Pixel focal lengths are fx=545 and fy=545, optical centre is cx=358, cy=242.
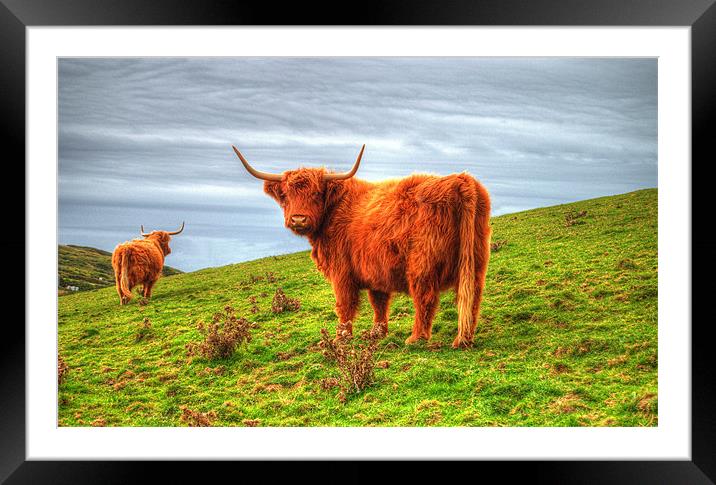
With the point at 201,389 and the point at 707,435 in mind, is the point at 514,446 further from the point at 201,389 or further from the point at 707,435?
the point at 201,389

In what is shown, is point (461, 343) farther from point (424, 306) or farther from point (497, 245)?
point (497, 245)

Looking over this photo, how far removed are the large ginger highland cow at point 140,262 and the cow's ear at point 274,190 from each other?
2503mm

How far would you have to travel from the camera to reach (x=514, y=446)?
4777 millimetres

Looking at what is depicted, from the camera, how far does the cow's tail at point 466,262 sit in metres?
5.31

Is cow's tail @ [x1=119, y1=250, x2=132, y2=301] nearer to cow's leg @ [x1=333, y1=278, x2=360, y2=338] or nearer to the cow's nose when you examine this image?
the cow's nose

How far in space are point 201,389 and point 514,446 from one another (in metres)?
3.10

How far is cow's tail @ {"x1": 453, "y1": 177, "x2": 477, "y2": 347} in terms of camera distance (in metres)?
5.31

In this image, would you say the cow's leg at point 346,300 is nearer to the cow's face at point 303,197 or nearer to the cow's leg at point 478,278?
the cow's face at point 303,197

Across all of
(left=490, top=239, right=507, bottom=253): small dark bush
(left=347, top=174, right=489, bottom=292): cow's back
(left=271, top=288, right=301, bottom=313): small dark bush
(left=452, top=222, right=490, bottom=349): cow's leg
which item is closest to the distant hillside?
(left=271, top=288, right=301, bottom=313): small dark bush

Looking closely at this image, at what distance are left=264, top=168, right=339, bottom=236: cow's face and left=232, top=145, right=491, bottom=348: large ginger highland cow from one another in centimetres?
1

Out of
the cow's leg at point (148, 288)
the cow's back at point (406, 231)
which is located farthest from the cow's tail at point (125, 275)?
the cow's back at point (406, 231)
